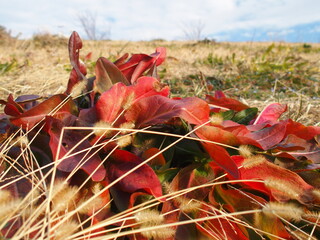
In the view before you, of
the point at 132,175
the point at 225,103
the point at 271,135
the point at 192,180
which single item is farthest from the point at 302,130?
the point at 132,175

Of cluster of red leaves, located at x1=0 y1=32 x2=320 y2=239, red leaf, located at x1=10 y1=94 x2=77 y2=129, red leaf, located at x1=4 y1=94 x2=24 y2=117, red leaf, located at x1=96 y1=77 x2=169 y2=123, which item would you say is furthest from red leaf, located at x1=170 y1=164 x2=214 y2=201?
red leaf, located at x1=4 y1=94 x2=24 y2=117

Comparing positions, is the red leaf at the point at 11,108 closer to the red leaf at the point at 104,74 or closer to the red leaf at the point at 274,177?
the red leaf at the point at 104,74

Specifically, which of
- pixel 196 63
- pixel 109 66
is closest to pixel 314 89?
pixel 196 63

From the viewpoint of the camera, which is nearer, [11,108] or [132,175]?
[132,175]

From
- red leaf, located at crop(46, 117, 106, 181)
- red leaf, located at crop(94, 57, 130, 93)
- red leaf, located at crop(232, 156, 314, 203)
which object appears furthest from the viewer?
red leaf, located at crop(94, 57, 130, 93)

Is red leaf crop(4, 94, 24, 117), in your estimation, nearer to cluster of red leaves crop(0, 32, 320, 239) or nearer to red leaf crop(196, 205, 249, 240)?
cluster of red leaves crop(0, 32, 320, 239)

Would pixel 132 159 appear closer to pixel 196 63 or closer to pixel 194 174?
pixel 194 174

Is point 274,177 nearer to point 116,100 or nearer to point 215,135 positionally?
point 215,135
